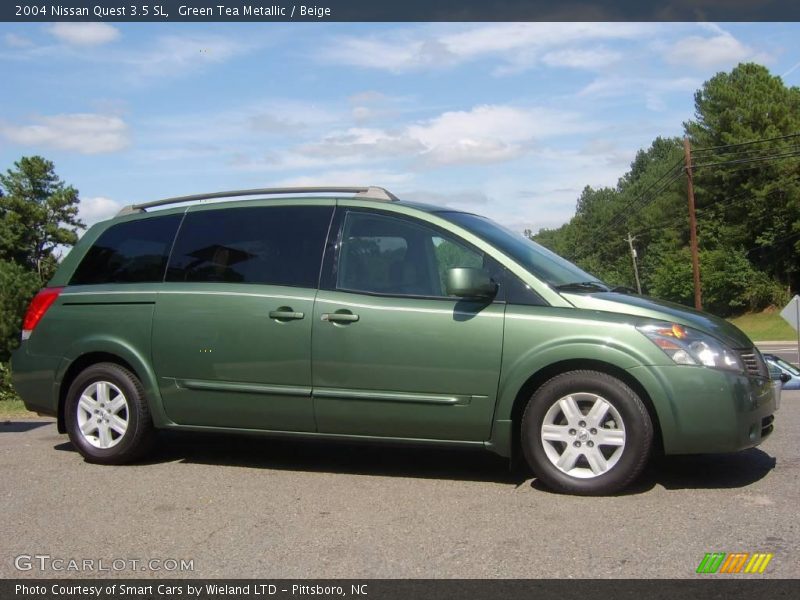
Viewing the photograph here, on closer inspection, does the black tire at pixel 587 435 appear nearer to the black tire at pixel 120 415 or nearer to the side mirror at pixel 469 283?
the side mirror at pixel 469 283

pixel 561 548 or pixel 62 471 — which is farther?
pixel 62 471

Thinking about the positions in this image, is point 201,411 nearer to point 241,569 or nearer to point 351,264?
point 351,264

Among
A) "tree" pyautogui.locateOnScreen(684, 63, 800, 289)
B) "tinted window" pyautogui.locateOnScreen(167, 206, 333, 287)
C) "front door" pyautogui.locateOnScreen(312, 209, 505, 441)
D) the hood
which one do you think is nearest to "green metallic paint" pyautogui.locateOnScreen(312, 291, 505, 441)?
"front door" pyautogui.locateOnScreen(312, 209, 505, 441)

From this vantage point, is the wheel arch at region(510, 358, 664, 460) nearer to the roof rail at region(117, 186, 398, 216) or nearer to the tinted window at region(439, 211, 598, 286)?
the tinted window at region(439, 211, 598, 286)

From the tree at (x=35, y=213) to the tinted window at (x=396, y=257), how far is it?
6651 cm

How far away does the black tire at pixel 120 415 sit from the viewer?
19.4ft

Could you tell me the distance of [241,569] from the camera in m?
3.79

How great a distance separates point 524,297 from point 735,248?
63042mm

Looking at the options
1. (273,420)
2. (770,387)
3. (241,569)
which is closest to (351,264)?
(273,420)

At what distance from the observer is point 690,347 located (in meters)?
4.83

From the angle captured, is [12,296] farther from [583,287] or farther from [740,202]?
[740,202]
